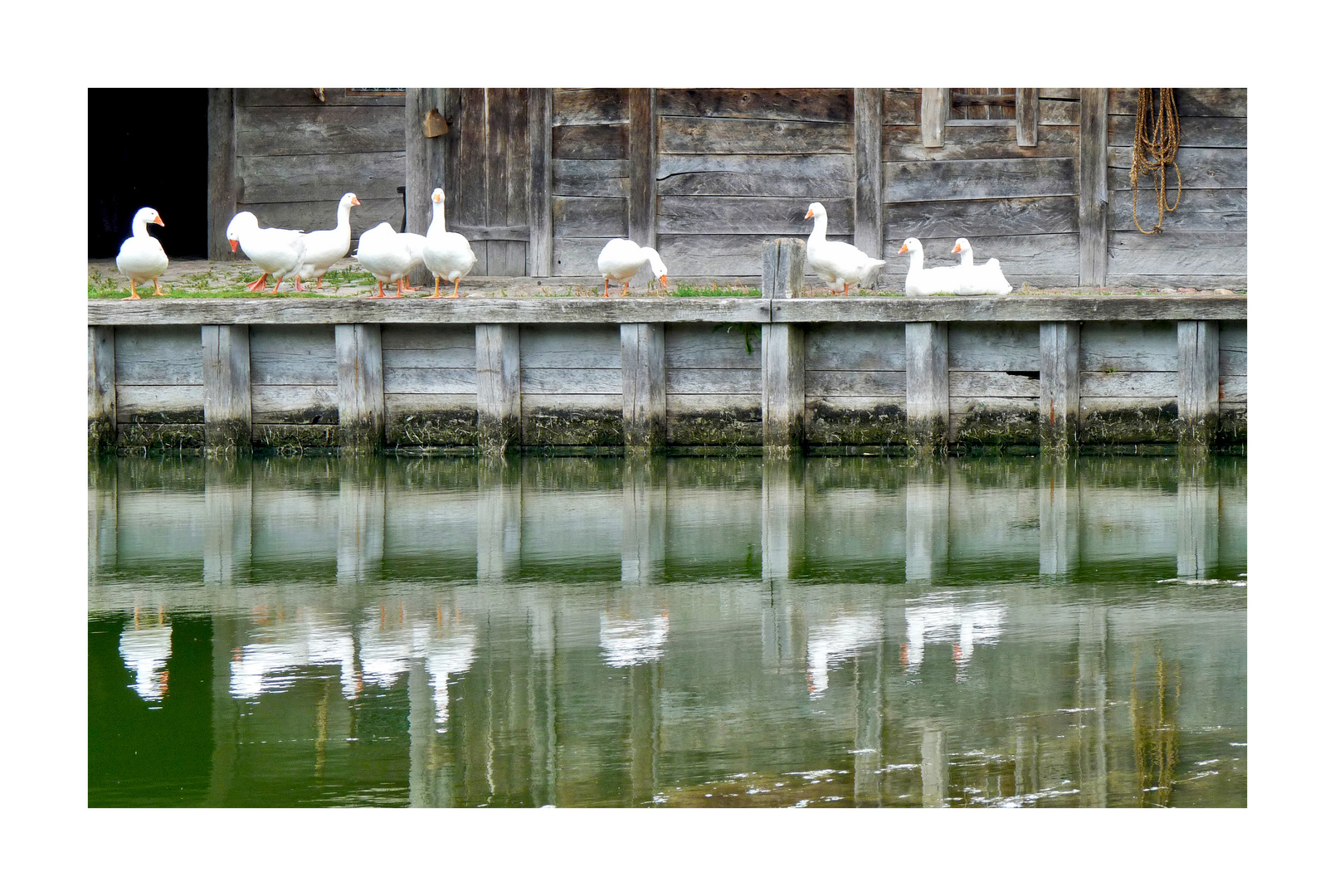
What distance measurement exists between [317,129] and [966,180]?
22.5ft

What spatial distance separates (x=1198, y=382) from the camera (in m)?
10.5

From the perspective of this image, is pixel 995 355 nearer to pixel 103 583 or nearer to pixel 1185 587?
pixel 1185 587

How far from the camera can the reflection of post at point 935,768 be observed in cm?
425

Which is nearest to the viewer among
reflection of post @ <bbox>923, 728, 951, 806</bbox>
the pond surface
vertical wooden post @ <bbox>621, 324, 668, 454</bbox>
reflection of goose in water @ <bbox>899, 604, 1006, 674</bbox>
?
reflection of post @ <bbox>923, 728, 951, 806</bbox>

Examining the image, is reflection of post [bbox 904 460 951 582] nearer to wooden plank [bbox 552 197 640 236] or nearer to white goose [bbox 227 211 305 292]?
wooden plank [bbox 552 197 640 236]

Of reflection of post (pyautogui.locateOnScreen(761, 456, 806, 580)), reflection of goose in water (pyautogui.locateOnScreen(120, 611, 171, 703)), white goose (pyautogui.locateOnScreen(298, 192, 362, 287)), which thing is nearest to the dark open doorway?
white goose (pyautogui.locateOnScreen(298, 192, 362, 287))

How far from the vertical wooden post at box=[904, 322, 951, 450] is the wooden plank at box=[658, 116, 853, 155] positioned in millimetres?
3360

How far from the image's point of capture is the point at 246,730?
487 cm

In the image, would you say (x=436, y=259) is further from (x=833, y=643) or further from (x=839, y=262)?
(x=833, y=643)

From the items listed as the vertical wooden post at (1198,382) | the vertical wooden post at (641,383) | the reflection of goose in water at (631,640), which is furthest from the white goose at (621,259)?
the reflection of goose in water at (631,640)

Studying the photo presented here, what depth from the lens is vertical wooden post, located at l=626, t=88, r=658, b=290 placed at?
13.3m

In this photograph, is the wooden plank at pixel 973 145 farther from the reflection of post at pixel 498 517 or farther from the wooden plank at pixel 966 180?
the reflection of post at pixel 498 517

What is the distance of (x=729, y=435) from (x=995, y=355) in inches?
78.0

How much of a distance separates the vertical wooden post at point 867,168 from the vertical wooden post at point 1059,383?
112 inches
